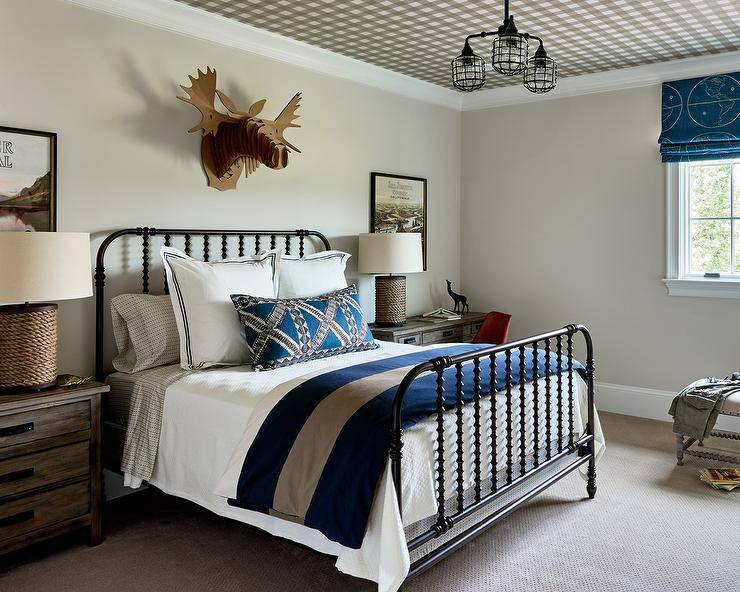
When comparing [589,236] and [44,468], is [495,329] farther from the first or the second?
[44,468]

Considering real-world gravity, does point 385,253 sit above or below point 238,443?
above

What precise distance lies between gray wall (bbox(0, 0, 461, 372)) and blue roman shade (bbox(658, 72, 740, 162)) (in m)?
2.01

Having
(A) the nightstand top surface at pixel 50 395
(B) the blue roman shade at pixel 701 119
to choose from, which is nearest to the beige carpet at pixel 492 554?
(A) the nightstand top surface at pixel 50 395

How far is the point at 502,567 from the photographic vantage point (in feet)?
8.96

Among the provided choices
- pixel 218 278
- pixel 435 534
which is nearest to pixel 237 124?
pixel 218 278

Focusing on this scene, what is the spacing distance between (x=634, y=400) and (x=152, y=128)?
3800mm

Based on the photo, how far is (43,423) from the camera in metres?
2.69

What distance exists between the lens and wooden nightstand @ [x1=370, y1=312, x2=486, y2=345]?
4.52m

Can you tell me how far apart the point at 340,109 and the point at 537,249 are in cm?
197

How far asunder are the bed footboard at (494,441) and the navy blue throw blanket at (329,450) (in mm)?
73

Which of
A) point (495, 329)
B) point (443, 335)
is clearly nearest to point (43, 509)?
point (443, 335)

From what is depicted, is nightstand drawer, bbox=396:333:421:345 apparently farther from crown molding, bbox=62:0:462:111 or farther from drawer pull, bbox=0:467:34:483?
drawer pull, bbox=0:467:34:483

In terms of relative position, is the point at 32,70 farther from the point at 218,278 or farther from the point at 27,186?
the point at 218,278

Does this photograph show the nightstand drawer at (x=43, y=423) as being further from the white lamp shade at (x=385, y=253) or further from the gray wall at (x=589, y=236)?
the gray wall at (x=589, y=236)
